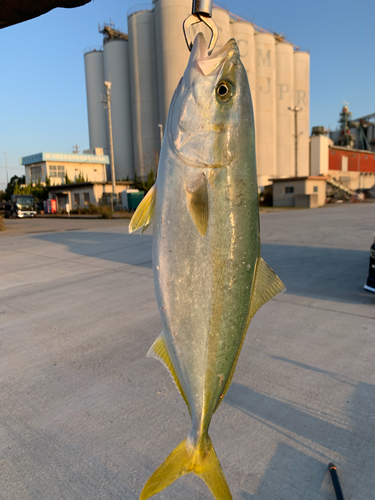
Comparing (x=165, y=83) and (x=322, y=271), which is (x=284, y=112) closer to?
(x=165, y=83)

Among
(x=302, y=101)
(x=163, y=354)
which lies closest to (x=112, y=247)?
(x=163, y=354)

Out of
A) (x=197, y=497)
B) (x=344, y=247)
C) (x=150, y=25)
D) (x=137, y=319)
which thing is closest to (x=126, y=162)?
(x=150, y=25)

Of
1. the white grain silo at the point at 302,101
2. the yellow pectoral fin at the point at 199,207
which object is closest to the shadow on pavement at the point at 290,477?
the yellow pectoral fin at the point at 199,207

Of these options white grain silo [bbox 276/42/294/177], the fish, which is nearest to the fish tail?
the fish

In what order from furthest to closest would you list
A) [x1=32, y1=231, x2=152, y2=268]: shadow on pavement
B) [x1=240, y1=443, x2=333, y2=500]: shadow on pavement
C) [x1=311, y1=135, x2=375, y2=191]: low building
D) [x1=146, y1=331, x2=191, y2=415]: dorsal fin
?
1. [x1=311, y1=135, x2=375, y2=191]: low building
2. [x1=32, y1=231, x2=152, y2=268]: shadow on pavement
3. [x1=240, y1=443, x2=333, y2=500]: shadow on pavement
4. [x1=146, y1=331, x2=191, y2=415]: dorsal fin

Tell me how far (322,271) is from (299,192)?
27696mm

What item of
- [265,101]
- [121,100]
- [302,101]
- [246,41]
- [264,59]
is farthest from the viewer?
[302,101]

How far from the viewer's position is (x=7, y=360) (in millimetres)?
3818

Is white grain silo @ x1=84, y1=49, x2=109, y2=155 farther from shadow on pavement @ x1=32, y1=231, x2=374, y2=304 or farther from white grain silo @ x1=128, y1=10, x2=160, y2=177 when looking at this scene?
shadow on pavement @ x1=32, y1=231, x2=374, y2=304

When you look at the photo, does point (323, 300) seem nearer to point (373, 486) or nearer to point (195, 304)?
point (373, 486)

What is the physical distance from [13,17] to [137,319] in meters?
3.80

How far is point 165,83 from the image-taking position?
41906 millimetres

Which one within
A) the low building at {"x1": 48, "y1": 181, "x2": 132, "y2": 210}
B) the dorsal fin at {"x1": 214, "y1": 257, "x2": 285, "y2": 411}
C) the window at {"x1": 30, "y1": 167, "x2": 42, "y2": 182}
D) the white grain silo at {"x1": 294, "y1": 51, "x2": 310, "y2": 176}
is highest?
the white grain silo at {"x1": 294, "y1": 51, "x2": 310, "y2": 176}

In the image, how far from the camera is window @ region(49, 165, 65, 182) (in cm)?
4862
